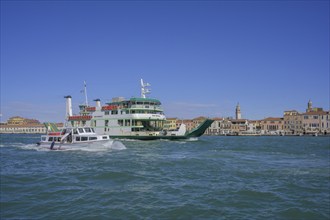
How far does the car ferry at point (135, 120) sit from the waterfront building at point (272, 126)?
99.0 meters

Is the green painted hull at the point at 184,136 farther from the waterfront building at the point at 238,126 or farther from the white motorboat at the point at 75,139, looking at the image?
the waterfront building at the point at 238,126

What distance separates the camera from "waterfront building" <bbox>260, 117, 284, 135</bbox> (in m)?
144

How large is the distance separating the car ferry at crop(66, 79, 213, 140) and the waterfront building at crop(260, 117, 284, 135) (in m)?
99.0

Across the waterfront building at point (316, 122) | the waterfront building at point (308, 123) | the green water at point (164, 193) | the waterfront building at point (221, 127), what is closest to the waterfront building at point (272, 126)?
the waterfront building at point (308, 123)

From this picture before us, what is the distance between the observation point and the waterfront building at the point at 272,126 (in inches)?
5664

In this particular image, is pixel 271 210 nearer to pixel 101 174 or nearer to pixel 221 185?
pixel 221 185

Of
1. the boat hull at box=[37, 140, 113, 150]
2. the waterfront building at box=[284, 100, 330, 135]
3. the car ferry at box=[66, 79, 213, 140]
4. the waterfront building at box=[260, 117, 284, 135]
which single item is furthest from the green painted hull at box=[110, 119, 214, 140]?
the waterfront building at box=[260, 117, 284, 135]

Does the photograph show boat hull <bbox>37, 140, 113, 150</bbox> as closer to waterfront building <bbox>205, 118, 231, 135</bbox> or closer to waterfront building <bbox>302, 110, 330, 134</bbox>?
waterfront building <bbox>302, 110, 330, 134</bbox>

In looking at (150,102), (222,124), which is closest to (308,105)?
(222,124)

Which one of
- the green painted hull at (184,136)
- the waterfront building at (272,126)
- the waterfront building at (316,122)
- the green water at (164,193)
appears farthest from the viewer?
the waterfront building at (272,126)

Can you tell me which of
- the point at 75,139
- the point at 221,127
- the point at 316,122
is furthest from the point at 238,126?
the point at 75,139

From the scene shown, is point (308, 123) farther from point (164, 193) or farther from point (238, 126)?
point (164, 193)

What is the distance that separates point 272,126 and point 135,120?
108 metres

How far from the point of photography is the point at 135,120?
52.9 meters
